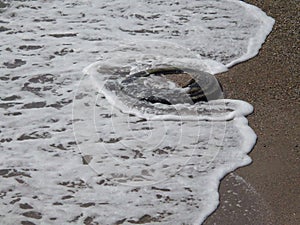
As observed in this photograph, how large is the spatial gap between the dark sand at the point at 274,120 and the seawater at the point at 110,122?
0.32 feet

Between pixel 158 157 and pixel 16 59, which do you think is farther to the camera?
pixel 16 59

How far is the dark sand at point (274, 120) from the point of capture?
3.65m

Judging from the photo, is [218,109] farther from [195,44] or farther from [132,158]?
[195,44]

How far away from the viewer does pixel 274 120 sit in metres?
4.59

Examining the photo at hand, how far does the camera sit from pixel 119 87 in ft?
16.9

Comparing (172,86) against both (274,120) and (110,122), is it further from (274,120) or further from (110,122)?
(274,120)

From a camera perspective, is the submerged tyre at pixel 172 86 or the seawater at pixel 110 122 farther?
the submerged tyre at pixel 172 86

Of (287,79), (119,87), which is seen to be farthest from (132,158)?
(287,79)

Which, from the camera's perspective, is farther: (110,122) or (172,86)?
(172,86)

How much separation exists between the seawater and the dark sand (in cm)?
10

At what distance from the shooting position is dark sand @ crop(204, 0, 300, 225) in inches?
144

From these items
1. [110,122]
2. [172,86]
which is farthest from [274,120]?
[110,122]

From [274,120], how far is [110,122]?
49.0 inches

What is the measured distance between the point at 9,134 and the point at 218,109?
1625 millimetres
